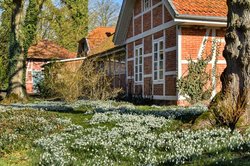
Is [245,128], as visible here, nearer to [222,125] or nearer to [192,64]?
[222,125]

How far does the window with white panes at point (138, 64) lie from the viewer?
24734 millimetres

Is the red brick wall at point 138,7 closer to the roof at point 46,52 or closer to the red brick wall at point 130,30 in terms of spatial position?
the red brick wall at point 130,30

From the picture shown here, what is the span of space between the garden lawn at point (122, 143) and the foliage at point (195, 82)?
5.94 metres

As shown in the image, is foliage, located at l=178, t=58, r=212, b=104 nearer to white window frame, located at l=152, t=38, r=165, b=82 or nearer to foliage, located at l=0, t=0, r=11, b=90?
white window frame, located at l=152, t=38, r=165, b=82

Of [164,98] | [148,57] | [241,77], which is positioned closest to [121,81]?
[148,57]

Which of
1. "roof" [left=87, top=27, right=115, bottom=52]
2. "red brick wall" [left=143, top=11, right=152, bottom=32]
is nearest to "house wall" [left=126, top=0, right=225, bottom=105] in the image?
"red brick wall" [left=143, top=11, right=152, bottom=32]

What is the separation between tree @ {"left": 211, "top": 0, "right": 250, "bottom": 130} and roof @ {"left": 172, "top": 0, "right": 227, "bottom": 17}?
343 inches

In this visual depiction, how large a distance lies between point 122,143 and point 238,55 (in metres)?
3.51

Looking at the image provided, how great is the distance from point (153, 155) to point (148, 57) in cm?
1613

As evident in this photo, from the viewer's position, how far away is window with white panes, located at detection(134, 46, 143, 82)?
2473 cm

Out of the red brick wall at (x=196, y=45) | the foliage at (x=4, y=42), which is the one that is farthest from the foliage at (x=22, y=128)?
the foliage at (x=4, y=42)

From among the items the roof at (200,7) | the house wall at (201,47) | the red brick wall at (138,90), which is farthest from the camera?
the red brick wall at (138,90)

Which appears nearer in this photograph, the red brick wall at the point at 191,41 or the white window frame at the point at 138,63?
the red brick wall at the point at 191,41

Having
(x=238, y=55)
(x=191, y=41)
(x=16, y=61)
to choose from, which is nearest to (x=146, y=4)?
(x=191, y=41)
